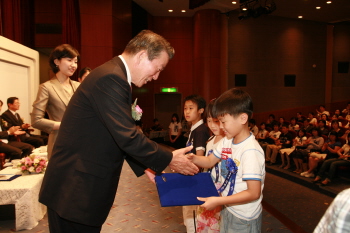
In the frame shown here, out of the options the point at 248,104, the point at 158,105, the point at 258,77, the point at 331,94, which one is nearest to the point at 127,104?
the point at 248,104

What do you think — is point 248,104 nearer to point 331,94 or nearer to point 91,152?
point 91,152

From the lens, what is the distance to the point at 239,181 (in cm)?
158

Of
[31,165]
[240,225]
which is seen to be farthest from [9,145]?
[240,225]

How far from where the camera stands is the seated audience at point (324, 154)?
17.8 feet

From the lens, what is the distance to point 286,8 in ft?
37.0

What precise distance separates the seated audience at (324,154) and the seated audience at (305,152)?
0.15 m

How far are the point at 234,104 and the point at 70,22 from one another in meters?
7.24

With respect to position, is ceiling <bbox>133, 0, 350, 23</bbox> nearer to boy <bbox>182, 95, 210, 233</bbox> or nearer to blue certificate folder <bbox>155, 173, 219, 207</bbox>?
boy <bbox>182, 95, 210, 233</bbox>

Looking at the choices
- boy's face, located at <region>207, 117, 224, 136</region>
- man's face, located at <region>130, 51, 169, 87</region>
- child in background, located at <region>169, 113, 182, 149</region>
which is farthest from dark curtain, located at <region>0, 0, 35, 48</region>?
man's face, located at <region>130, 51, 169, 87</region>

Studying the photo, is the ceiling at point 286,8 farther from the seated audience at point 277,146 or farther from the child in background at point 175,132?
the seated audience at point 277,146

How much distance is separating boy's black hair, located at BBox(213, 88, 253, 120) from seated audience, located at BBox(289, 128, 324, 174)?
478cm

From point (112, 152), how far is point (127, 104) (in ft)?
0.78

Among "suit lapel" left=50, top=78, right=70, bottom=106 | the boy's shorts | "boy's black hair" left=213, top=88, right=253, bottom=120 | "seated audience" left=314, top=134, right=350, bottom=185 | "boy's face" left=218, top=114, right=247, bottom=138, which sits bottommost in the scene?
"seated audience" left=314, top=134, right=350, bottom=185

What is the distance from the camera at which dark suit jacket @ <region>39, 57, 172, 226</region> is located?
1310mm
